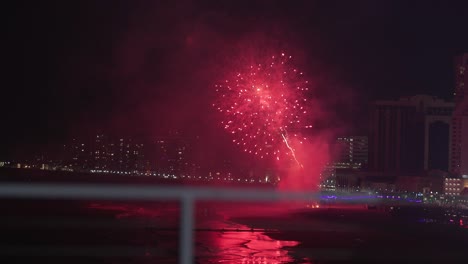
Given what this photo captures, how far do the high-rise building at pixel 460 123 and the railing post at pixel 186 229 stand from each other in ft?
296

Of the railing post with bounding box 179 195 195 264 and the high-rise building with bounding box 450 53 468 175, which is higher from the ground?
the high-rise building with bounding box 450 53 468 175

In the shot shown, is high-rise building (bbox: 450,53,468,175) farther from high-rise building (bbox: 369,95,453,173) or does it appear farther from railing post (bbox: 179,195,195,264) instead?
railing post (bbox: 179,195,195,264)

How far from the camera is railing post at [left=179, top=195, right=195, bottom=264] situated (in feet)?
13.0

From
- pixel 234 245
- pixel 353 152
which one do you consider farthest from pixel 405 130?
pixel 234 245

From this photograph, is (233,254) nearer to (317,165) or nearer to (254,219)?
(254,219)

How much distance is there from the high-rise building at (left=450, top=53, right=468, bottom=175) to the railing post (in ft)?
296

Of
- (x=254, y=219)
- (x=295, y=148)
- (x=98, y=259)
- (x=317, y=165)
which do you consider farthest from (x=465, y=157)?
(x=98, y=259)

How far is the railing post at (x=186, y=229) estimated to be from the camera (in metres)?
3.96

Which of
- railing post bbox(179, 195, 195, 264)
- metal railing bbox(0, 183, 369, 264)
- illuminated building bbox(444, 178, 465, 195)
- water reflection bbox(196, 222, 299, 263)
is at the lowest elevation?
illuminated building bbox(444, 178, 465, 195)

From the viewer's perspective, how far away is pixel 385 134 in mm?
117062

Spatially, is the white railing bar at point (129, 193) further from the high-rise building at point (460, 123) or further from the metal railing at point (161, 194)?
the high-rise building at point (460, 123)

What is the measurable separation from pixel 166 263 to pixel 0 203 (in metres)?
21.2

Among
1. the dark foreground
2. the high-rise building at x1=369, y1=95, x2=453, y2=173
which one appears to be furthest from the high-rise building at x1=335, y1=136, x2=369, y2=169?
the dark foreground

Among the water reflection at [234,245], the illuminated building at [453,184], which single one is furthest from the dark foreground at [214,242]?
the illuminated building at [453,184]
